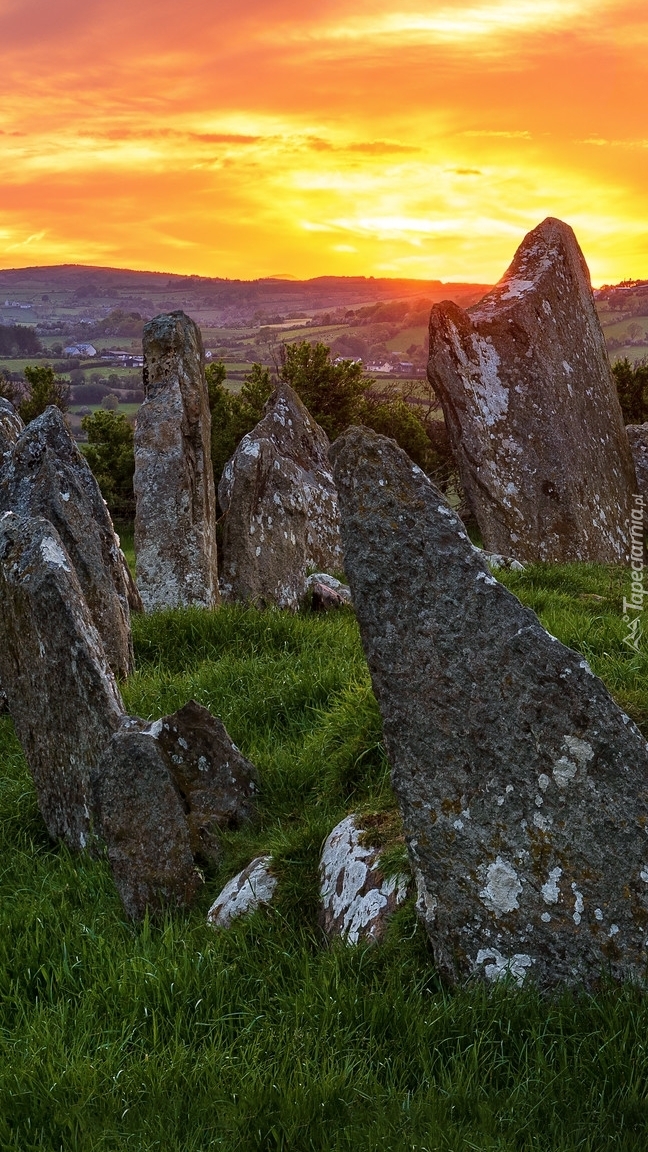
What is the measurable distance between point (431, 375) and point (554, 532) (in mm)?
3119

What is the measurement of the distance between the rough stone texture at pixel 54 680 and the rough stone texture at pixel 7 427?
5.78 metres

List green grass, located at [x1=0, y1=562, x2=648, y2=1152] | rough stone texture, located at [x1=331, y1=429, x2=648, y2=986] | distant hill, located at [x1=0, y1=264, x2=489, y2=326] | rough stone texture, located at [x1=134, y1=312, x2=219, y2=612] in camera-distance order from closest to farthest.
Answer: green grass, located at [x1=0, y1=562, x2=648, y2=1152], rough stone texture, located at [x1=331, y1=429, x2=648, y2=986], rough stone texture, located at [x1=134, y1=312, x2=219, y2=612], distant hill, located at [x1=0, y1=264, x2=489, y2=326]

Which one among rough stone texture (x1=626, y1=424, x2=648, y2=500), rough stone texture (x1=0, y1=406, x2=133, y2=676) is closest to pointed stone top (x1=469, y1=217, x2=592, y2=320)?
rough stone texture (x1=626, y1=424, x2=648, y2=500)

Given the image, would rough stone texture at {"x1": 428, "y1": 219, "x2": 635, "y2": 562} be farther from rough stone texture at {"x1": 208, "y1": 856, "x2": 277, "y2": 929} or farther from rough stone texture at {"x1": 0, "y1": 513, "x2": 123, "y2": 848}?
rough stone texture at {"x1": 208, "y1": 856, "x2": 277, "y2": 929}

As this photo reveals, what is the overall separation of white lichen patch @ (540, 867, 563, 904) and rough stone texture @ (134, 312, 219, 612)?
1003cm

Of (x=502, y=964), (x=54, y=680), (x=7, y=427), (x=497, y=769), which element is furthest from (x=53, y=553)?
(x=7, y=427)

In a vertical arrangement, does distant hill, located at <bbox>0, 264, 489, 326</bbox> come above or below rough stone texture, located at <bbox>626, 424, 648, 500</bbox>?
above

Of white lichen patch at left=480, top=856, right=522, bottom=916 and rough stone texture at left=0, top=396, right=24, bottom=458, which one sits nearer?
white lichen patch at left=480, top=856, right=522, bottom=916

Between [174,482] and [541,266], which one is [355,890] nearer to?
[174,482]

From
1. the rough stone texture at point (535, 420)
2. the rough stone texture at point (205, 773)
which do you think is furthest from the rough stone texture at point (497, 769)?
the rough stone texture at point (535, 420)

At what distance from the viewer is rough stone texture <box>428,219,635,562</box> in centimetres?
1525

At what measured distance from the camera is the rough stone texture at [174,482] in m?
14.9

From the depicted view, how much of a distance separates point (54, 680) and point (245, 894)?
7.89 feet

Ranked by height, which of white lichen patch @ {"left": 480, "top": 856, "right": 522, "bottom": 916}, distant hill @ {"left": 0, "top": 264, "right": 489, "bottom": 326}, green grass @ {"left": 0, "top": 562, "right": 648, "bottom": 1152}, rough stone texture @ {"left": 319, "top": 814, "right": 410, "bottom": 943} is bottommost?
green grass @ {"left": 0, "top": 562, "right": 648, "bottom": 1152}
